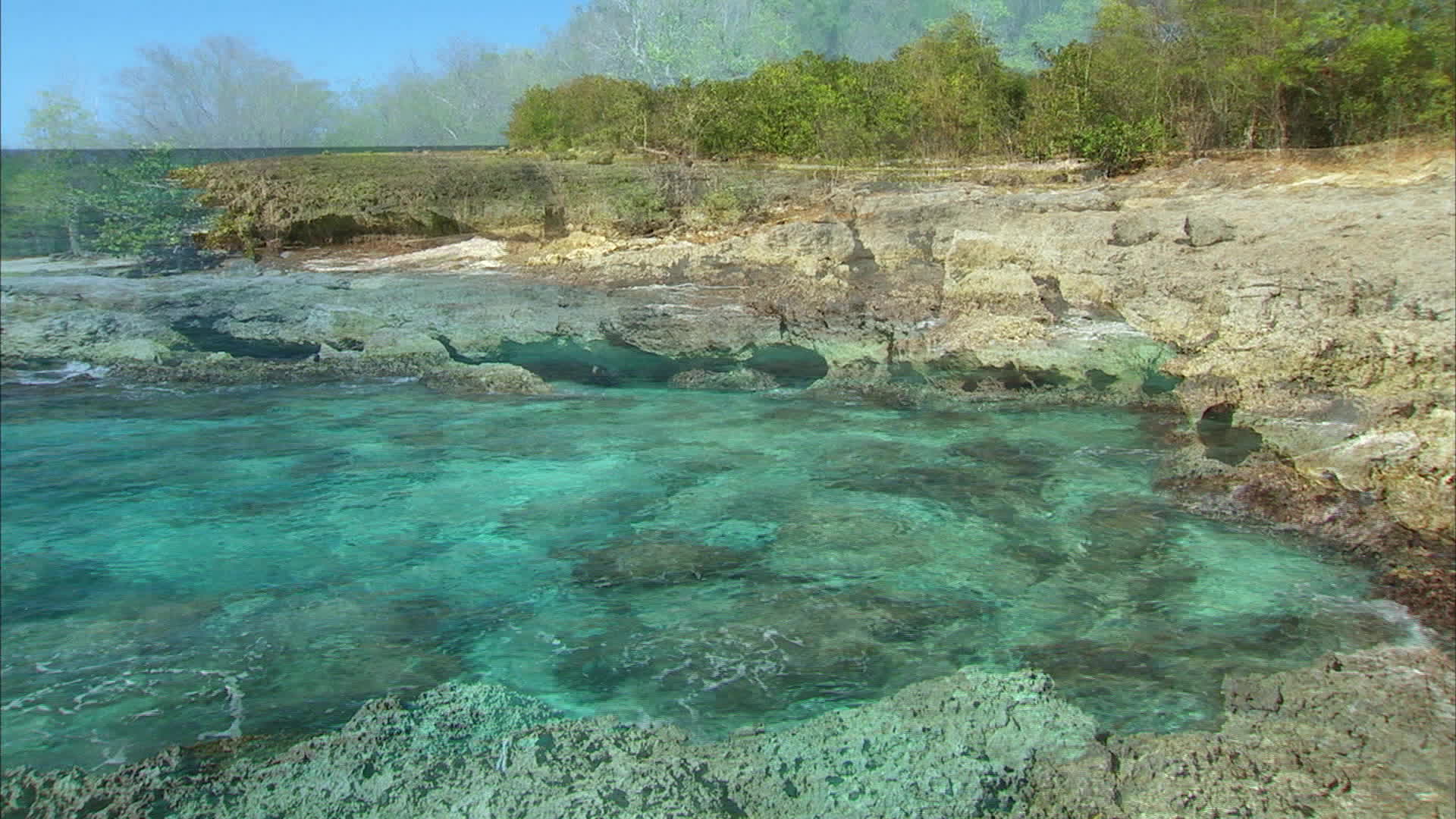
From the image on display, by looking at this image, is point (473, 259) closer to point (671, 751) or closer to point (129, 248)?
point (129, 248)

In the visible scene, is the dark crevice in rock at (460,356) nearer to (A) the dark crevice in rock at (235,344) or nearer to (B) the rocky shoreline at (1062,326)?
(B) the rocky shoreline at (1062,326)

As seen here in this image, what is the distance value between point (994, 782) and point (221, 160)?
429cm

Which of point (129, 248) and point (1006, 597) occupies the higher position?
point (129, 248)

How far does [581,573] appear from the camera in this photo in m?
4.16

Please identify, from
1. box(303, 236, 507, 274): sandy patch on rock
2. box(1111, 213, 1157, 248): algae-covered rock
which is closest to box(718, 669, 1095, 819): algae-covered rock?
box(1111, 213, 1157, 248): algae-covered rock

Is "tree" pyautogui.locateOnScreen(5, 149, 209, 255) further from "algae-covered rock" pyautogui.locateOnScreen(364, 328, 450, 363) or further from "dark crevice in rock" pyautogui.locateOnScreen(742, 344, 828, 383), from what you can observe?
"dark crevice in rock" pyautogui.locateOnScreen(742, 344, 828, 383)

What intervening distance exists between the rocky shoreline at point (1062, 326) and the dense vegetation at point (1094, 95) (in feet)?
2.49

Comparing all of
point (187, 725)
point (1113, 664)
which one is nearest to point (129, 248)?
point (187, 725)

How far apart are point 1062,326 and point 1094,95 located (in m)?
3.86

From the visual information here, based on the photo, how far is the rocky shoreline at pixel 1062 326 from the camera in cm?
424

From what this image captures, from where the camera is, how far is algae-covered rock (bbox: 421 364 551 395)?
21.4 feet

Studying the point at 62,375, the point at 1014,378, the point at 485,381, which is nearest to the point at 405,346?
the point at 485,381

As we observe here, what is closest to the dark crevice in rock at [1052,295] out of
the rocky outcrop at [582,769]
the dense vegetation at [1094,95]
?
the dense vegetation at [1094,95]

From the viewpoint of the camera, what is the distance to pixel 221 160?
4715mm
